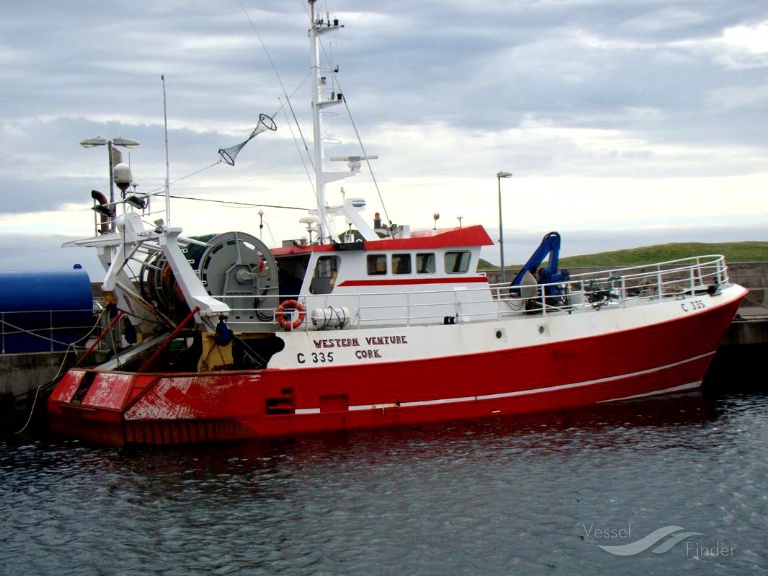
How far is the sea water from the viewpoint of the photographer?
998cm

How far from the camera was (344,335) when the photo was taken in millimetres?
15945

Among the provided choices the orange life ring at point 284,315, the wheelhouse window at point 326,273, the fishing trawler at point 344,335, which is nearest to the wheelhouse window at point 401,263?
the fishing trawler at point 344,335

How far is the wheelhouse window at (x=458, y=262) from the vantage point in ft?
57.6

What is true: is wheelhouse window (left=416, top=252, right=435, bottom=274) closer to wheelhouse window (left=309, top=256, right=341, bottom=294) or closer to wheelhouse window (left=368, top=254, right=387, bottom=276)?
wheelhouse window (left=368, top=254, right=387, bottom=276)

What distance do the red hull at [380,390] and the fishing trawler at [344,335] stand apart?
0.09 feet

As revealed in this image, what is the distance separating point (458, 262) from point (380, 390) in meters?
3.36

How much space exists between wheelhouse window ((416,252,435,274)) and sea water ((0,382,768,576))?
10.7 feet

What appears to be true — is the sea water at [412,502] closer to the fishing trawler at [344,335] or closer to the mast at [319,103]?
the fishing trawler at [344,335]

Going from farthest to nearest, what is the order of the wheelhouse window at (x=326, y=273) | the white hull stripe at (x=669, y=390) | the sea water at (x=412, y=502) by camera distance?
1. the white hull stripe at (x=669, y=390)
2. the wheelhouse window at (x=326, y=273)
3. the sea water at (x=412, y=502)

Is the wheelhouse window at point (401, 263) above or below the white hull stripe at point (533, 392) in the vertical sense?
above

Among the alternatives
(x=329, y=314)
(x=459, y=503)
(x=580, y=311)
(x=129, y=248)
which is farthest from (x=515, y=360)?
(x=129, y=248)

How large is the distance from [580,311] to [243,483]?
8.04 meters

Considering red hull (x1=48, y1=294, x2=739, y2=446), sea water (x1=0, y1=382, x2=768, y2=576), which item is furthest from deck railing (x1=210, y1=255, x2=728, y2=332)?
sea water (x1=0, y1=382, x2=768, y2=576)

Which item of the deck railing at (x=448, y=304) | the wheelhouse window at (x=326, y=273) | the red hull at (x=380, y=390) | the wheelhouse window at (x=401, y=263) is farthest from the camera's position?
the wheelhouse window at (x=401, y=263)
